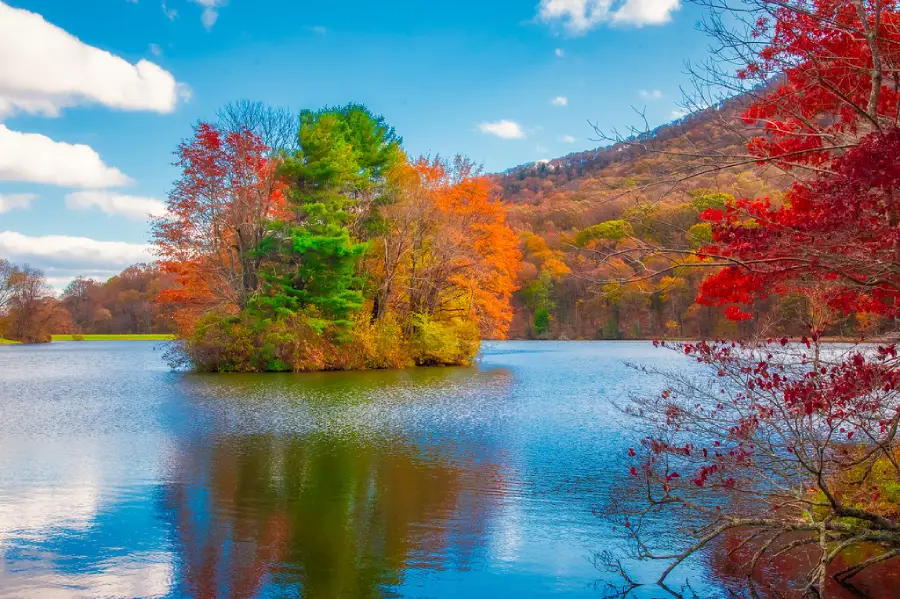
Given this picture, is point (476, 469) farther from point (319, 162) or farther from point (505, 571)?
point (319, 162)

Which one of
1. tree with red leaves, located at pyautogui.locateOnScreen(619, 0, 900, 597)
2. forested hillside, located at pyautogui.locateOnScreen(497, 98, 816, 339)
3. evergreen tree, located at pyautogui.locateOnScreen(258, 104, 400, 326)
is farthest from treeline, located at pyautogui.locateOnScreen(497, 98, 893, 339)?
evergreen tree, located at pyautogui.locateOnScreen(258, 104, 400, 326)

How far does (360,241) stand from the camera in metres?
31.6

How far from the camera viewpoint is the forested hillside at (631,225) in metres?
Result: 6.19

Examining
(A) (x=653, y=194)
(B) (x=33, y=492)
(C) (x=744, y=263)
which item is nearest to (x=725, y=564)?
(C) (x=744, y=263)

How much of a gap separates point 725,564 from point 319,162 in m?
24.9

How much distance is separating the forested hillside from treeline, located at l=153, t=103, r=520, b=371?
5.69 metres

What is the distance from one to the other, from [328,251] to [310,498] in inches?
794

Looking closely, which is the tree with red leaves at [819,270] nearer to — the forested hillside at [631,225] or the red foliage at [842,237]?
the red foliage at [842,237]

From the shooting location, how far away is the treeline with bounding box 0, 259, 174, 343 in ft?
217

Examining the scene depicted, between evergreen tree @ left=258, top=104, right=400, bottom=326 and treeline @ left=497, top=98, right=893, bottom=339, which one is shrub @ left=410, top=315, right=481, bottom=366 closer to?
evergreen tree @ left=258, top=104, right=400, bottom=326

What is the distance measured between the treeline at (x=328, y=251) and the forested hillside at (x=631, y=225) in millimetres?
5691

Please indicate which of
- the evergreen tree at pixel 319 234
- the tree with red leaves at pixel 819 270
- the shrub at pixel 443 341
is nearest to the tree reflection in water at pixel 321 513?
the tree with red leaves at pixel 819 270

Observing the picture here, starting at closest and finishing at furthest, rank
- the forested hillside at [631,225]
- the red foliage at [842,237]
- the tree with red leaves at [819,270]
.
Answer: the red foliage at [842,237], the tree with red leaves at [819,270], the forested hillside at [631,225]

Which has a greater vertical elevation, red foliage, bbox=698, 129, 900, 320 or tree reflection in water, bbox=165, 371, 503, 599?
red foliage, bbox=698, 129, 900, 320
